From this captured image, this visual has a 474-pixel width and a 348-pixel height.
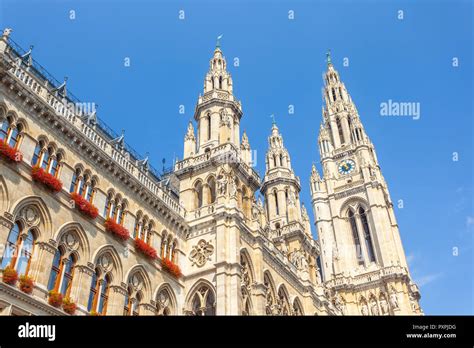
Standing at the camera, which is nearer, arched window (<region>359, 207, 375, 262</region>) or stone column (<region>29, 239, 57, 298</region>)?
stone column (<region>29, 239, 57, 298</region>)

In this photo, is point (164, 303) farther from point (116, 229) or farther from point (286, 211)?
point (286, 211)

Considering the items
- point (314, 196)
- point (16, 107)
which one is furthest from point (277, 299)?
point (314, 196)

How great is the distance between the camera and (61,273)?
76.9 ft

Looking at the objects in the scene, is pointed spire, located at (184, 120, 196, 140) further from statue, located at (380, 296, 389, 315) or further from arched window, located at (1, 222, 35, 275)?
statue, located at (380, 296, 389, 315)

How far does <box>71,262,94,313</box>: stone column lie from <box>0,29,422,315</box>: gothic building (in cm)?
5

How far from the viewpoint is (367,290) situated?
60.4 m

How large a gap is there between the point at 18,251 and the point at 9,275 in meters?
Result: 1.68

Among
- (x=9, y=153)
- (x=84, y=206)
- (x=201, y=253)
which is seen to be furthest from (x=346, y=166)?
(x=9, y=153)

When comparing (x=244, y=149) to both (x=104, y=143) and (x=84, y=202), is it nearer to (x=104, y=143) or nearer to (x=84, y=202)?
(x=104, y=143)

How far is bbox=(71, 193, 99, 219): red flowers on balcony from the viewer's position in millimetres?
25125

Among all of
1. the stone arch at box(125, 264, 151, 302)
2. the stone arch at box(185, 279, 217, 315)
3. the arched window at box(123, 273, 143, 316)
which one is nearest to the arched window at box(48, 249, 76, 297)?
the arched window at box(123, 273, 143, 316)

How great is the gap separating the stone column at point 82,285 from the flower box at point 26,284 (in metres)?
2.93

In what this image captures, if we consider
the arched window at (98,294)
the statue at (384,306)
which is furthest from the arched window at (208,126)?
the statue at (384,306)

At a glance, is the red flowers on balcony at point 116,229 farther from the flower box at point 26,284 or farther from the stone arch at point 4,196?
the flower box at point 26,284
